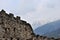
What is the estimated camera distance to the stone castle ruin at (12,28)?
20.6m

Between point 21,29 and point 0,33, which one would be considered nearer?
point 0,33

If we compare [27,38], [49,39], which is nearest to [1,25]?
[27,38]

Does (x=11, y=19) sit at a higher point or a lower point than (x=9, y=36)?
higher

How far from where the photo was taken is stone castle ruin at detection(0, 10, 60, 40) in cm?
2059

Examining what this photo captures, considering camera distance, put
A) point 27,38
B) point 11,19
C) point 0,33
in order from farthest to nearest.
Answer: point 27,38 → point 11,19 → point 0,33

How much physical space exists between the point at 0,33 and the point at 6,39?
866mm

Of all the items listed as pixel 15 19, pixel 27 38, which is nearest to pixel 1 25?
pixel 15 19

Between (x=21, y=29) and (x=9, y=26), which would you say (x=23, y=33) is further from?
(x=9, y=26)

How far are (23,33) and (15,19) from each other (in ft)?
4.87

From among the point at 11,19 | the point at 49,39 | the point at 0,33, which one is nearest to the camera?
the point at 0,33

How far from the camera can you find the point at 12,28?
69.4ft

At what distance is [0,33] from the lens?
2020cm

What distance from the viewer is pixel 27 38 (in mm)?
23531

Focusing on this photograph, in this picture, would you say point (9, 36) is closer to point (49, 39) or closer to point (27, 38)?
point (27, 38)
